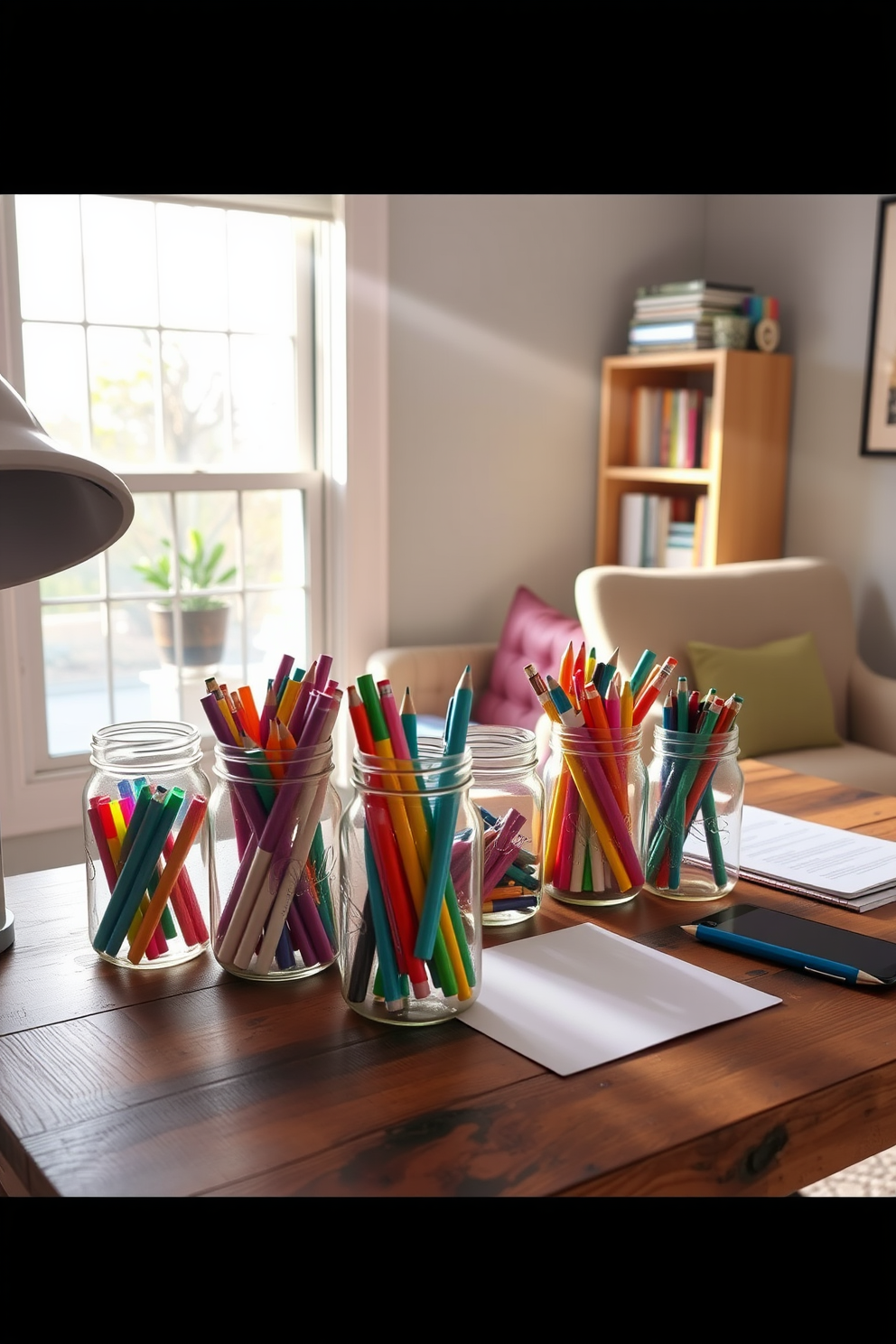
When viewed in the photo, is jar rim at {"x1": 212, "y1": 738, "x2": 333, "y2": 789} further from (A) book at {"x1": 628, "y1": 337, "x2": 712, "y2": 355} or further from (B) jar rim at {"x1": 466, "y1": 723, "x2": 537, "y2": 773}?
(A) book at {"x1": 628, "y1": 337, "x2": 712, "y2": 355}

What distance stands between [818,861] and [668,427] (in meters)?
2.63

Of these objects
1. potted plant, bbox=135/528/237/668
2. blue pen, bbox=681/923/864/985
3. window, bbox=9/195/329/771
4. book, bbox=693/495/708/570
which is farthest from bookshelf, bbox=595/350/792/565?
blue pen, bbox=681/923/864/985

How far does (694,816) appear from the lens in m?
1.26

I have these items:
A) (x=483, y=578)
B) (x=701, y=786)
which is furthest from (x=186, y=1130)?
(x=483, y=578)

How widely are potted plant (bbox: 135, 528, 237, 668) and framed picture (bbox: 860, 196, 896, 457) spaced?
1.98m

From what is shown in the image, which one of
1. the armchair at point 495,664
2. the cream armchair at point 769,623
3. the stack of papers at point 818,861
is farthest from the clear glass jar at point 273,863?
the armchair at point 495,664

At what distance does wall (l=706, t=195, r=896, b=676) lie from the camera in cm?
361

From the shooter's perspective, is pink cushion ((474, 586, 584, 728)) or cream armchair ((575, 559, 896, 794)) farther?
pink cushion ((474, 586, 584, 728))

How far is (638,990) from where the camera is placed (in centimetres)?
105

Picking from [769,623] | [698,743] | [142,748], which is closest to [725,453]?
[769,623]

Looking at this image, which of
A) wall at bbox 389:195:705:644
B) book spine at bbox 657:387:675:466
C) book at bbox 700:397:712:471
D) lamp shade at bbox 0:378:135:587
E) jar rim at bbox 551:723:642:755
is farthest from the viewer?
book spine at bbox 657:387:675:466
